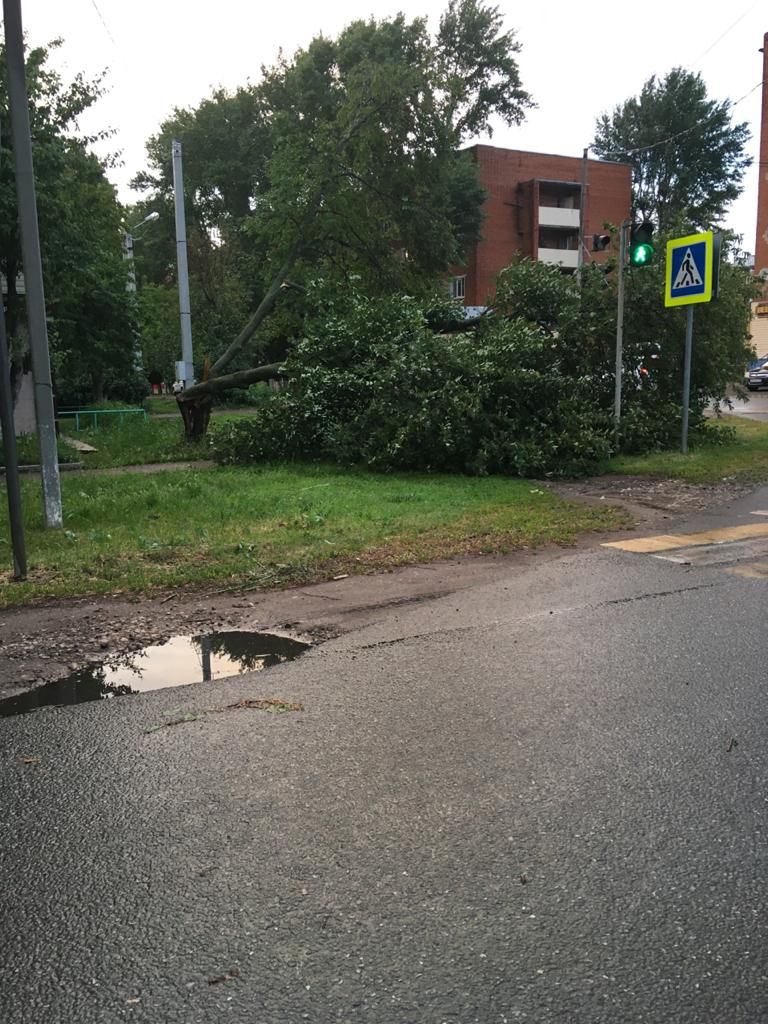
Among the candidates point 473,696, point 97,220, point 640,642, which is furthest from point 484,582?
point 97,220

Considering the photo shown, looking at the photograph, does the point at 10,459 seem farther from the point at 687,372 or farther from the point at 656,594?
the point at 687,372

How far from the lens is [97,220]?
1917 centimetres

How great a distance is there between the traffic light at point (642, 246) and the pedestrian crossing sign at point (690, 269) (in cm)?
59

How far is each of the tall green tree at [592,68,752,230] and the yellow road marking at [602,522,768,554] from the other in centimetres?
5774

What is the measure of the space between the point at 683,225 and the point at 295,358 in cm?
797

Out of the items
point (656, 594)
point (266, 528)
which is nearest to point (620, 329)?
point (266, 528)

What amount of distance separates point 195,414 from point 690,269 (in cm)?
1084

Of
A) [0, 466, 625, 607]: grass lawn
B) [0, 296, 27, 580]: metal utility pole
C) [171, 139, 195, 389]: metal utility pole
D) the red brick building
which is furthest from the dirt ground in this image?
the red brick building

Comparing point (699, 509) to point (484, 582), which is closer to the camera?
point (484, 582)

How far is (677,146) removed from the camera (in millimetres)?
62531

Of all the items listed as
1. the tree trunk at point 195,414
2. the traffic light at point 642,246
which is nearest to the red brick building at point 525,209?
the tree trunk at point 195,414

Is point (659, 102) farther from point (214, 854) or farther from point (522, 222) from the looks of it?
point (214, 854)

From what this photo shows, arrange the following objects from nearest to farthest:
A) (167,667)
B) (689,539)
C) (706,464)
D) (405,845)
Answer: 1. (405,845)
2. (167,667)
3. (689,539)
4. (706,464)

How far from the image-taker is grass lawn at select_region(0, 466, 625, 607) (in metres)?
7.42
